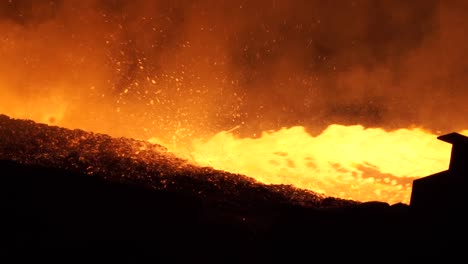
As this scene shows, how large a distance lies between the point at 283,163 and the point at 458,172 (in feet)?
32.4

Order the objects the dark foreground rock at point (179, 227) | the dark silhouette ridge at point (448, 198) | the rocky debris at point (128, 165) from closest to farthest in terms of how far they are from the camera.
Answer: the dark foreground rock at point (179, 227) < the dark silhouette ridge at point (448, 198) < the rocky debris at point (128, 165)

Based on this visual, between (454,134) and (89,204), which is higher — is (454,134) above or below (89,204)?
above

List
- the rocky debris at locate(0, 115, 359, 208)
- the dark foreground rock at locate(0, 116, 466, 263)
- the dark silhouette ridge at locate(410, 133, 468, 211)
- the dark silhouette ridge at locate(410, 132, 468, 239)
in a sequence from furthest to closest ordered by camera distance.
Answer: the rocky debris at locate(0, 115, 359, 208), the dark silhouette ridge at locate(410, 133, 468, 211), the dark silhouette ridge at locate(410, 132, 468, 239), the dark foreground rock at locate(0, 116, 466, 263)

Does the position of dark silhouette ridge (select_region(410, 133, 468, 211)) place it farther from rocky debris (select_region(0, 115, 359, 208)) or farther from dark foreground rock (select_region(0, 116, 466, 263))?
rocky debris (select_region(0, 115, 359, 208))

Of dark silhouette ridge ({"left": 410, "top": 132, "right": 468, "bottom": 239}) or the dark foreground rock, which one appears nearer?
the dark foreground rock

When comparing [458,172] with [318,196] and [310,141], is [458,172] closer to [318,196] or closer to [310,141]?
[318,196]

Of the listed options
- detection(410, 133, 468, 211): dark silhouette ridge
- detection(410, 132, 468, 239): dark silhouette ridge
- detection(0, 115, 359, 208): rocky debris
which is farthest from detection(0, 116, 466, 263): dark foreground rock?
detection(0, 115, 359, 208): rocky debris

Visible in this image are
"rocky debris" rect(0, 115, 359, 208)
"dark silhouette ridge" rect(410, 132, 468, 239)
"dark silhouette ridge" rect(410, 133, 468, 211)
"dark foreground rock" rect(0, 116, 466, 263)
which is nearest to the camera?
"dark foreground rock" rect(0, 116, 466, 263)

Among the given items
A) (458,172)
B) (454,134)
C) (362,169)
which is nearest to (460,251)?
(458,172)

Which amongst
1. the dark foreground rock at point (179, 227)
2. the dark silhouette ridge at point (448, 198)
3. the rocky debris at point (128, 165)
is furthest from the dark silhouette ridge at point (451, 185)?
the rocky debris at point (128, 165)

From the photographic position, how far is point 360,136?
1658 cm

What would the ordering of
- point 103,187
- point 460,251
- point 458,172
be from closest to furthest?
1. point 460,251
2. point 458,172
3. point 103,187

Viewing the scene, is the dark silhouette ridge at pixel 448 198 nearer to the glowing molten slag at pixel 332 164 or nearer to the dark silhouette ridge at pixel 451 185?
the dark silhouette ridge at pixel 451 185

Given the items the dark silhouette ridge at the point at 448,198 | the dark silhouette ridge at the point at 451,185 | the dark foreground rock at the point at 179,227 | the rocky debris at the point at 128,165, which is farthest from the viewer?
the rocky debris at the point at 128,165
